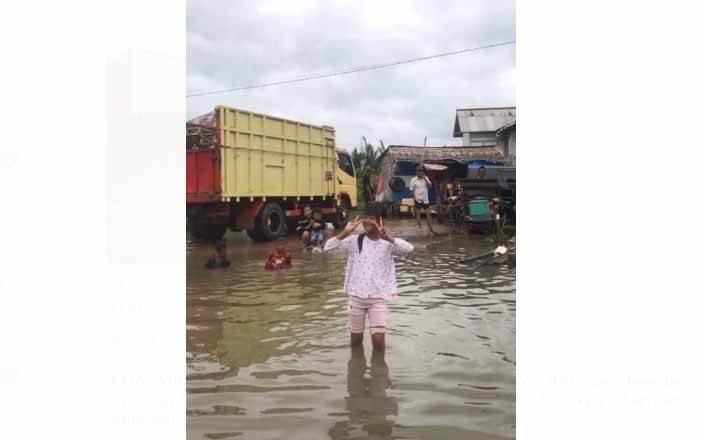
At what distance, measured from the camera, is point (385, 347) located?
12.1ft

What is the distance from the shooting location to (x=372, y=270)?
3508 mm

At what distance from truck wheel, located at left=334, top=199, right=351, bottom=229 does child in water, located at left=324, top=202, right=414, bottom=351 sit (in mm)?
10237

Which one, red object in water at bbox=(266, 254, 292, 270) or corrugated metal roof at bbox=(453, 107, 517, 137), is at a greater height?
corrugated metal roof at bbox=(453, 107, 517, 137)

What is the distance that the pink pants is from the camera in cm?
349

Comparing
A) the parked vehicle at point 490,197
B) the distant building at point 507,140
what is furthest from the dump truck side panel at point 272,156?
the distant building at point 507,140

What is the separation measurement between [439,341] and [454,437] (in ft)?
4.83

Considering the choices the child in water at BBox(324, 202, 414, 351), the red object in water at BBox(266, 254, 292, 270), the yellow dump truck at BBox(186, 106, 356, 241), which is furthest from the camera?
the yellow dump truck at BBox(186, 106, 356, 241)

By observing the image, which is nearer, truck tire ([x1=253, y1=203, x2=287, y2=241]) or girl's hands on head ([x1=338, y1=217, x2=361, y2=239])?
girl's hands on head ([x1=338, y1=217, x2=361, y2=239])

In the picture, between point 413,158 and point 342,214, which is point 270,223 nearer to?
point 342,214

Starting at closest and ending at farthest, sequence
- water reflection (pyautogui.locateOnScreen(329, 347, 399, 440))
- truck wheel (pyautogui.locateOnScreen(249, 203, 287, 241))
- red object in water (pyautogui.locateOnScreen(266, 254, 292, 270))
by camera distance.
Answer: water reflection (pyautogui.locateOnScreen(329, 347, 399, 440))
red object in water (pyautogui.locateOnScreen(266, 254, 292, 270))
truck wheel (pyautogui.locateOnScreen(249, 203, 287, 241))

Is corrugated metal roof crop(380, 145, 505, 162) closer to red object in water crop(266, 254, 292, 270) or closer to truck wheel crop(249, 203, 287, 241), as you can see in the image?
truck wheel crop(249, 203, 287, 241)

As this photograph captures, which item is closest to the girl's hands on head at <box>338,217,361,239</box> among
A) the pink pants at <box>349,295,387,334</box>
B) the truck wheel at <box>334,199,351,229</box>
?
the pink pants at <box>349,295,387,334</box>
